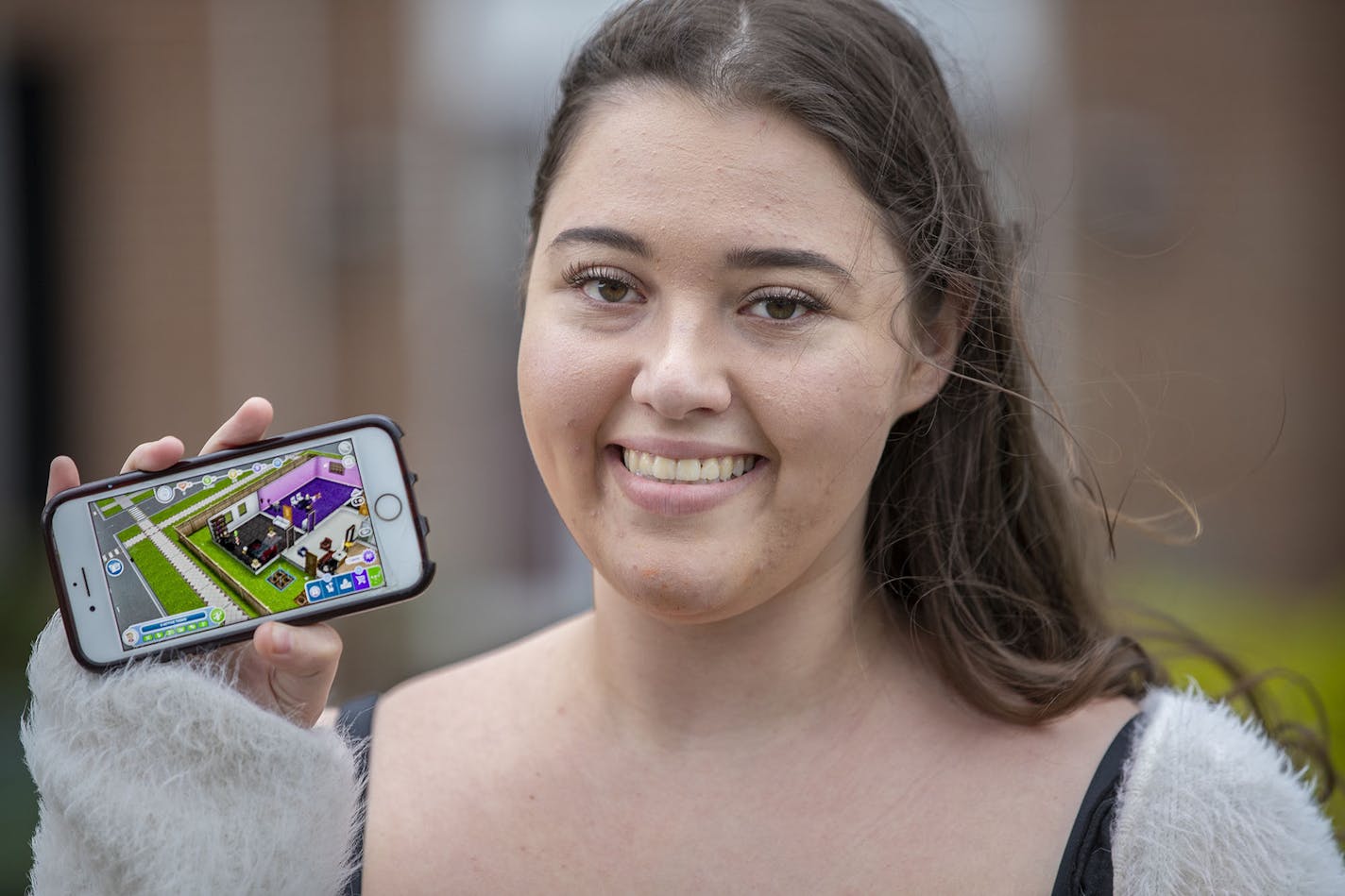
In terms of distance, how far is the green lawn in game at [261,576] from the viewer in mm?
1944

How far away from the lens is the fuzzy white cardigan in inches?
72.4

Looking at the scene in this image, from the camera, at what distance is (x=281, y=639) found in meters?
1.87

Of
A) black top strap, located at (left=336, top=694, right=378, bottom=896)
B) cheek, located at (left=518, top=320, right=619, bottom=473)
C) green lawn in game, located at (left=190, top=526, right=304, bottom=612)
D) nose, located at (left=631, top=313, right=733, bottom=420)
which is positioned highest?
nose, located at (left=631, top=313, right=733, bottom=420)

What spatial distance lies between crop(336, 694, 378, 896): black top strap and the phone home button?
0.46 metres

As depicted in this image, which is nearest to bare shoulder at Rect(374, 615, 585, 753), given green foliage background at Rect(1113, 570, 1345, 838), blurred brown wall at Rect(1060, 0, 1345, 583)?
green foliage background at Rect(1113, 570, 1345, 838)

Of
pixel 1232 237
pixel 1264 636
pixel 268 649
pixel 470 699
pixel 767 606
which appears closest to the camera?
pixel 268 649

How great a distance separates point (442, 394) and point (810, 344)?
5.71 metres

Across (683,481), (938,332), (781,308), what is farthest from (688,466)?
(938,332)

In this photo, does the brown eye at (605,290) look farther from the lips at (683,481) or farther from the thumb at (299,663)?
the thumb at (299,663)

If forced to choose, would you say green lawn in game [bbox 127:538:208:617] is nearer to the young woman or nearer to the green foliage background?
the young woman

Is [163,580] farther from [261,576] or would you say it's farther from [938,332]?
[938,332]

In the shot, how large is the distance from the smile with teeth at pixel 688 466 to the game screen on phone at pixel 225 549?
1.37 feet

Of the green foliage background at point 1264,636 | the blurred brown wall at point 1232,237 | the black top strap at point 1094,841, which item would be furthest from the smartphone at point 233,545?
the blurred brown wall at point 1232,237

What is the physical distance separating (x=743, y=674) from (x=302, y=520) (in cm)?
75
